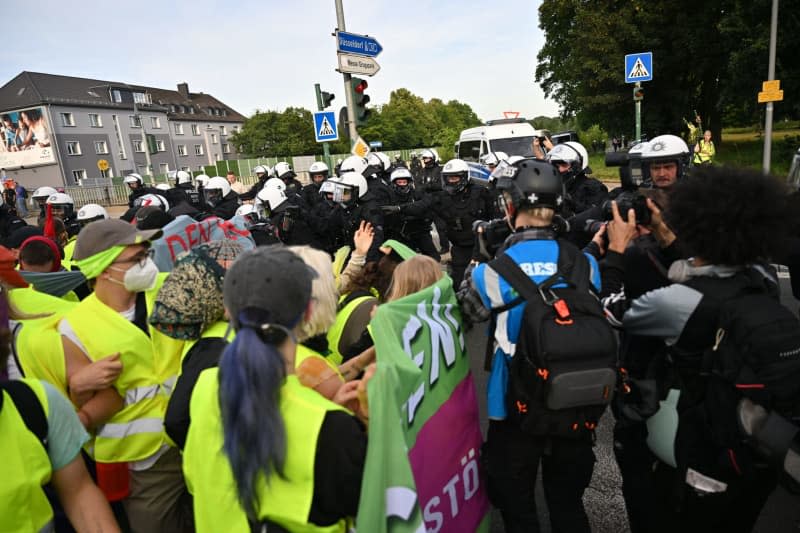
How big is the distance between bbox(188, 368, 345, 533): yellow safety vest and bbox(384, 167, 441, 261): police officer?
506cm

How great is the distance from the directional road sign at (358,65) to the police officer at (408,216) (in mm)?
2174

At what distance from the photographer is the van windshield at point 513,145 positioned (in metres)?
14.2

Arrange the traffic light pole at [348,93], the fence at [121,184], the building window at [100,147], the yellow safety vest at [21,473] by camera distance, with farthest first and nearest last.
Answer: the building window at [100,147]
the fence at [121,184]
the traffic light pole at [348,93]
the yellow safety vest at [21,473]

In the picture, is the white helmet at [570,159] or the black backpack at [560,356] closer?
the black backpack at [560,356]

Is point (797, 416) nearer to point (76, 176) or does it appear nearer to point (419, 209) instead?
point (419, 209)

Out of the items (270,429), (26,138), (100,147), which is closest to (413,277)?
(270,429)

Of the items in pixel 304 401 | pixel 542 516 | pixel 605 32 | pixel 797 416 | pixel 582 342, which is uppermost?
pixel 605 32

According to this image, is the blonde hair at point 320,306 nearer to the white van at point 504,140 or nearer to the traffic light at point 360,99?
the traffic light at point 360,99

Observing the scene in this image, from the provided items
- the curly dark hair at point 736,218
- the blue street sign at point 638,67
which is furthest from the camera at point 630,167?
the blue street sign at point 638,67

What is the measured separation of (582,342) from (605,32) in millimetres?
26869

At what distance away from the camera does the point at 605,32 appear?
955 inches

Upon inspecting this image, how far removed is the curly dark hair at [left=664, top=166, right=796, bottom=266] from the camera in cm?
184

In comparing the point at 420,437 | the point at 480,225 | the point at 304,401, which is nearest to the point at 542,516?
the point at 420,437

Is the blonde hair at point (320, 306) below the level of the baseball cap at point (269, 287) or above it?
below
